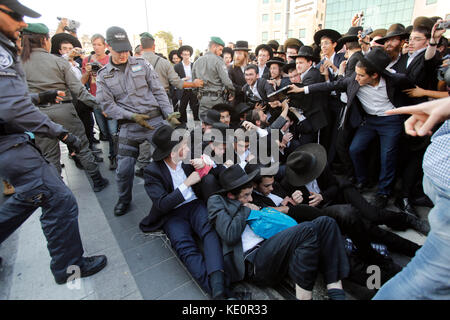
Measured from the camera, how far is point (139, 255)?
2.41 metres

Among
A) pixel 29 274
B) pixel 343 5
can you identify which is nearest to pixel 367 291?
pixel 29 274

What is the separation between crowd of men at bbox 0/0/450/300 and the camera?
179 cm

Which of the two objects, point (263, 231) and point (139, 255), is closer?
point (263, 231)

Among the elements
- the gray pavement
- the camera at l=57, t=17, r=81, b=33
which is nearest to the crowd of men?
the gray pavement

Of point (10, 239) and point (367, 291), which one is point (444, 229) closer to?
point (367, 291)

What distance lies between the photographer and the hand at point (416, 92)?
281 centimetres

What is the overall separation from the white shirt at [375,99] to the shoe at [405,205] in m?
1.11

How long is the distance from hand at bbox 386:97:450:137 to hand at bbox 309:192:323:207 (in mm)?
1700

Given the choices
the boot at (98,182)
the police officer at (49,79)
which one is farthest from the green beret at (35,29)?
the boot at (98,182)

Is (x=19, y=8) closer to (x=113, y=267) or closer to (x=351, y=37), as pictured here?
(x=113, y=267)

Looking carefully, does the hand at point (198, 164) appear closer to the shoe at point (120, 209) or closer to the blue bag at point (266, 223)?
the blue bag at point (266, 223)

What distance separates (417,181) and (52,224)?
4.03 meters

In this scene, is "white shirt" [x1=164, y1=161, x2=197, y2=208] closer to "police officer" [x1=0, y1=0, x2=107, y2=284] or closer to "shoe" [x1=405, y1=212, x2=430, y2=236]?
"police officer" [x1=0, y1=0, x2=107, y2=284]

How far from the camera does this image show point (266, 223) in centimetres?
203
